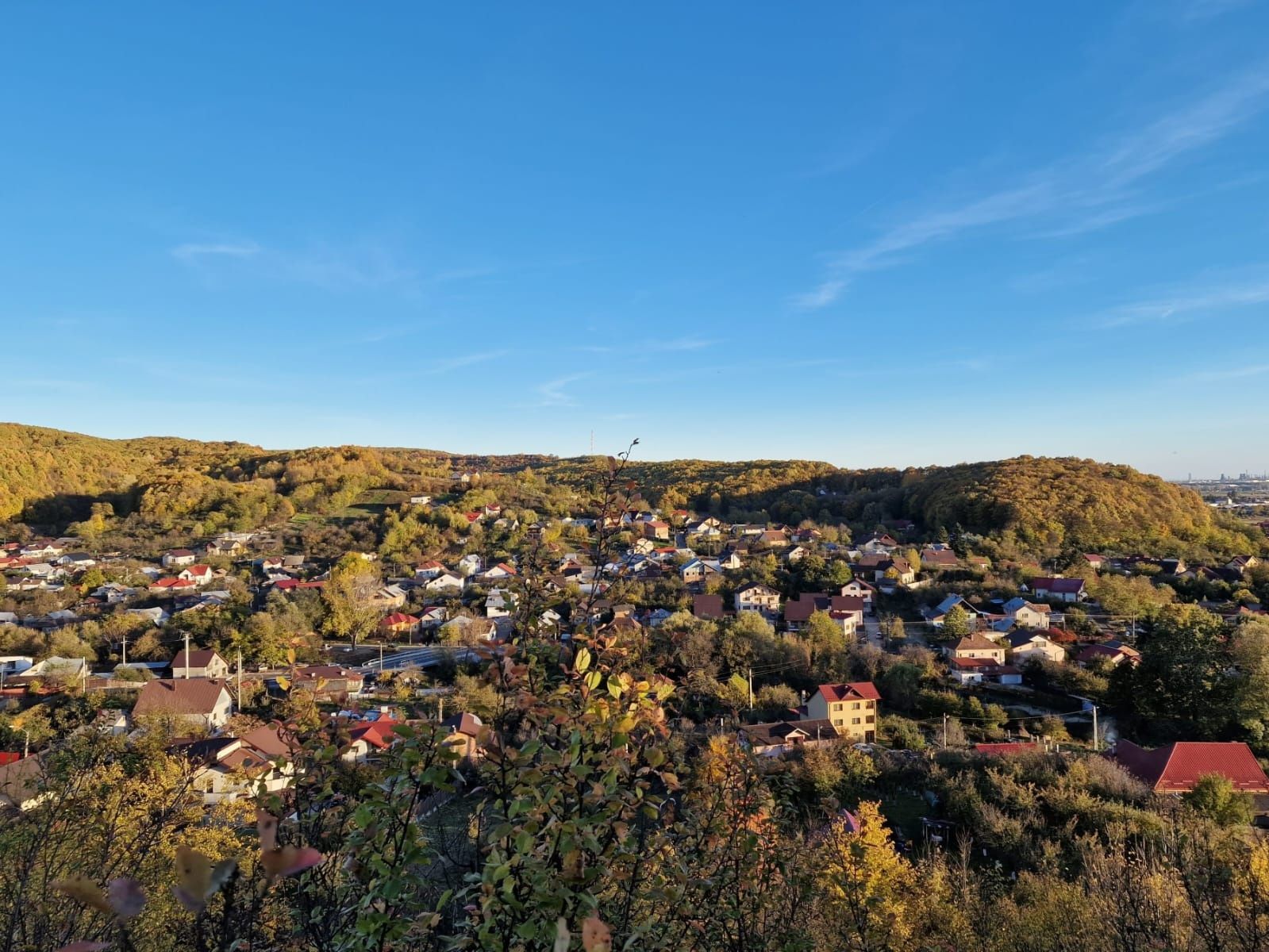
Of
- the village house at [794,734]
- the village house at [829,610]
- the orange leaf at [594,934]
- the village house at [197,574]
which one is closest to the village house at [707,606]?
the village house at [829,610]

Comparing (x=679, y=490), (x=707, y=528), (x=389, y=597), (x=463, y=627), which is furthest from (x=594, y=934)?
(x=679, y=490)

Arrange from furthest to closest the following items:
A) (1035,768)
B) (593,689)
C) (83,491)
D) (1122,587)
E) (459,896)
Answer: (83,491), (1122,587), (1035,768), (593,689), (459,896)

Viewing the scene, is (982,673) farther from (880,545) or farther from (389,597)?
(389,597)

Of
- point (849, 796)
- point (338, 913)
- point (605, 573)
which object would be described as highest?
point (605, 573)

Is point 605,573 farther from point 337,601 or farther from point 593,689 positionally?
point 337,601

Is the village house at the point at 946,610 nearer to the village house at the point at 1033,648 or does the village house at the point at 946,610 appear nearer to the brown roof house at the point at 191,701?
the village house at the point at 1033,648

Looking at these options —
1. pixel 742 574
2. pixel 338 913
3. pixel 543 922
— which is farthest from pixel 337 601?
pixel 543 922
